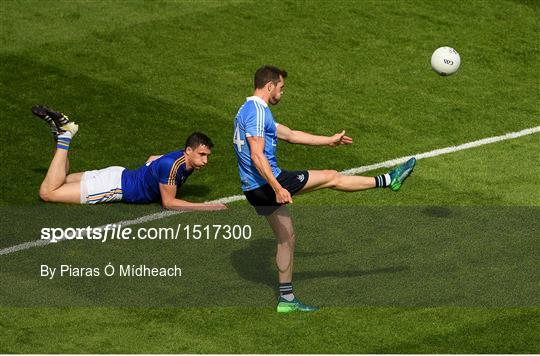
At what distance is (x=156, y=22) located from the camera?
26.6 metres

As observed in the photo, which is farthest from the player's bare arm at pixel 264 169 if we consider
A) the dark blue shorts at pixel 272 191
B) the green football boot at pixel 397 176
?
the green football boot at pixel 397 176

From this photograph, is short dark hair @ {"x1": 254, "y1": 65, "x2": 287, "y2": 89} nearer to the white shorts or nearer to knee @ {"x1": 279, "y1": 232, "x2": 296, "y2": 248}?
knee @ {"x1": 279, "y1": 232, "x2": 296, "y2": 248}

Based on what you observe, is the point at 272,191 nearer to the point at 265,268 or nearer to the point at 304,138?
the point at 304,138

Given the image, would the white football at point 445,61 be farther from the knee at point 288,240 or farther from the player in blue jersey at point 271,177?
the knee at point 288,240

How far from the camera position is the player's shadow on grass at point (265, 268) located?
687 inches

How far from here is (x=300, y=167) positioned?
21500mm

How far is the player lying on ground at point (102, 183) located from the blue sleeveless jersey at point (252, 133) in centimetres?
358

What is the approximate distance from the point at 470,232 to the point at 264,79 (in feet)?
15.1

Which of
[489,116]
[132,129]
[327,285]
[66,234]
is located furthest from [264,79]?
[489,116]

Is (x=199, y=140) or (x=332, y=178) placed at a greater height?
(x=199, y=140)

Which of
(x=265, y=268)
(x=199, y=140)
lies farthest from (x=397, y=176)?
(x=199, y=140)

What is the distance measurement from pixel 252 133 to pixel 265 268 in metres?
2.79

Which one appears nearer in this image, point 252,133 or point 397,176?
point 252,133

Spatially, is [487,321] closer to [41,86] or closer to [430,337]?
Result: [430,337]
